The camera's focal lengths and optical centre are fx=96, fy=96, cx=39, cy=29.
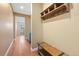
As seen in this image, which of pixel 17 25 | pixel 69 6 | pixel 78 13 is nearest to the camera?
pixel 78 13

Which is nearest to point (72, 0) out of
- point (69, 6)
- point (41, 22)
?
point (69, 6)

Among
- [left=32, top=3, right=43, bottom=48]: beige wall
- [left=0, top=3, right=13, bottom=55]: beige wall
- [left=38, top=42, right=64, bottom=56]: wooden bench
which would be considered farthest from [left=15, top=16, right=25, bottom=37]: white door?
[left=38, top=42, right=64, bottom=56]: wooden bench

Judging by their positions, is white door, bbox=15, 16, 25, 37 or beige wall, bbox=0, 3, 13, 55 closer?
beige wall, bbox=0, 3, 13, 55

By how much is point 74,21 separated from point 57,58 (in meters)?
0.95

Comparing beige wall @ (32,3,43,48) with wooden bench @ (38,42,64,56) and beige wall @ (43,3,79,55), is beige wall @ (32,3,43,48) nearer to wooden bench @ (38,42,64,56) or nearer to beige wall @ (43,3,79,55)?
wooden bench @ (38,42,64,56)

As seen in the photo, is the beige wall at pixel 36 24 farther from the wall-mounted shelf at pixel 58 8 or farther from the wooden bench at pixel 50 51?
the wall-mounted shelf at pixel 58 8

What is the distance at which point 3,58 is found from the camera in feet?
2.54

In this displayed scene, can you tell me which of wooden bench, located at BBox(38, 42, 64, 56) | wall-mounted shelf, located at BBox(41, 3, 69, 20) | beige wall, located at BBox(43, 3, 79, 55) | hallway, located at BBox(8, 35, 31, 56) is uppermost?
wall-mounted shelf, located at BBox(41, 3, 69, 20)

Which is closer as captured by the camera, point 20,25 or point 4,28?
point 4,28

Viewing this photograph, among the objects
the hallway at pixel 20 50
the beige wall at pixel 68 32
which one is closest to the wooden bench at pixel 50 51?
the beige wall at pixel 68 32

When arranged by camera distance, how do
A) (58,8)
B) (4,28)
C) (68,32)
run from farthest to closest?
(4,28), (58,8), (68,32)

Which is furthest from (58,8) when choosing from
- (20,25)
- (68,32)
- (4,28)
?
(20,25)

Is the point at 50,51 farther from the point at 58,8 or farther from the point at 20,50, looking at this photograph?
the point at 20,50

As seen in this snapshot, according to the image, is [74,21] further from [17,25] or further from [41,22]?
[17,25]
